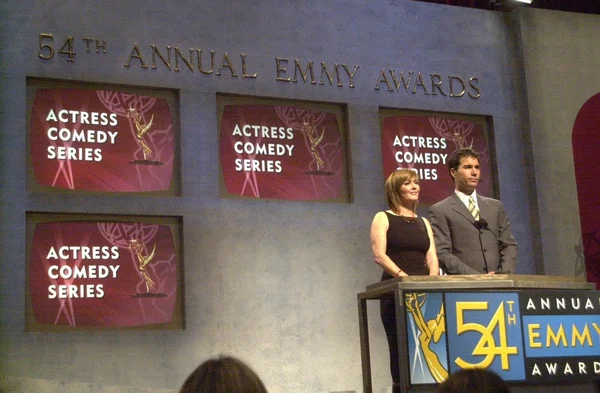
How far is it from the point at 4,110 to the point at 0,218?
67cm

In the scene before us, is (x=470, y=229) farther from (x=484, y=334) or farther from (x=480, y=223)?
(x=484, y=334)

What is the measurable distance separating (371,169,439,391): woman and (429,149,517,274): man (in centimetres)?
9

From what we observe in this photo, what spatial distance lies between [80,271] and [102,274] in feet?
0.44

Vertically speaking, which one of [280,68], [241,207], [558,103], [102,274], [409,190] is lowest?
[102,274]

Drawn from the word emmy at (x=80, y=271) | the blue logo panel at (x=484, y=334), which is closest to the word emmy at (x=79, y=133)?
the word emmy at (x=80, y=271)

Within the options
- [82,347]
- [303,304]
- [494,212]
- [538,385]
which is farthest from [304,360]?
[538,385]

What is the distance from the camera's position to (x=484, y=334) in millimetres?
3652

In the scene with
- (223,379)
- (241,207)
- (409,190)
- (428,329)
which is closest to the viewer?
(223,379)

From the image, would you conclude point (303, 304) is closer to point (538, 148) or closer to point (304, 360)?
point (304, 360)

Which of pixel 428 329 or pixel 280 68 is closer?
pixel 428 329

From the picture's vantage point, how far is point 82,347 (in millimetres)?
5090

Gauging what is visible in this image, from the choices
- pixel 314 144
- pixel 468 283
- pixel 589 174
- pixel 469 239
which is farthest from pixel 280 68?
pixel 468 283

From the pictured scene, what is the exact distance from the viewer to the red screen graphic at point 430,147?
6.39 meters

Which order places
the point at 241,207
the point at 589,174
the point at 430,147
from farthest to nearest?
the point at 589,174, the point at 430,147, the point at 241,207
